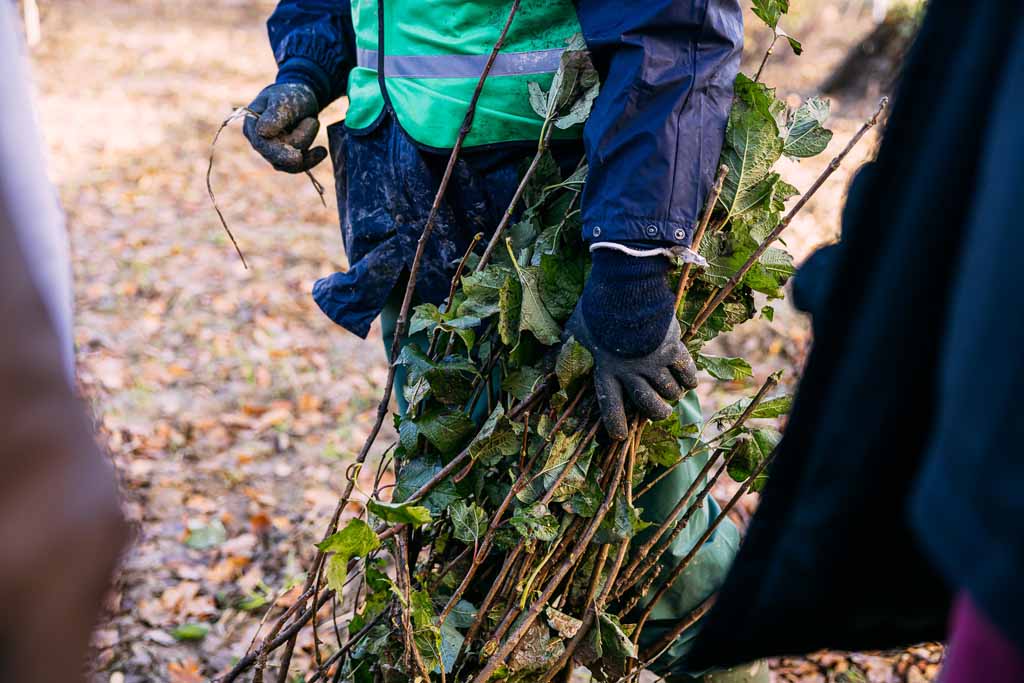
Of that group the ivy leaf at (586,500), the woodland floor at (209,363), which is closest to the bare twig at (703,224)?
the ivy leaf at (586,500)

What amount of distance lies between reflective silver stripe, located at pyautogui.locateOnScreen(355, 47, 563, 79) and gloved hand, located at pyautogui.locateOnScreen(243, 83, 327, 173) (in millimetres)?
443

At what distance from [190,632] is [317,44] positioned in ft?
6.37

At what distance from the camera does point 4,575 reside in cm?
66

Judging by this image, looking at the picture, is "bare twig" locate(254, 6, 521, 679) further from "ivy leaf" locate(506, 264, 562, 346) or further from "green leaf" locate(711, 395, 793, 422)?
"green leaf" locate(711, 395, 793, 422)

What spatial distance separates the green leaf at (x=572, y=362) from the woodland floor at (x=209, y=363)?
817 mm

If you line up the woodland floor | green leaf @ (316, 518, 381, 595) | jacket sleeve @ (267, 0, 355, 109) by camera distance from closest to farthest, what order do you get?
green leaf @ (316, 518, 381, 595)
jacket sleeve @ (267, 0, 355, 109)
the woodland floor

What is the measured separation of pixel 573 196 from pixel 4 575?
1.33 m

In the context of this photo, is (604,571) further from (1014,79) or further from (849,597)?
(1014,79)

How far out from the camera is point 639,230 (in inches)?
60.2

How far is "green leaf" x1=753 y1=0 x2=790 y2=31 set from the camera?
5.57ft

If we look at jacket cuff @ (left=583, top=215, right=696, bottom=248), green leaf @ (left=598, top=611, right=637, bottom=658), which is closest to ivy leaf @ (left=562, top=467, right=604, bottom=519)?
green leaf @ (left=598, top=611, right=637, bottom=658)

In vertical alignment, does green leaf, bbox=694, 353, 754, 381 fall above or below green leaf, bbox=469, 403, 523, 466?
above

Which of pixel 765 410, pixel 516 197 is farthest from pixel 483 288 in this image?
pixel 765 410

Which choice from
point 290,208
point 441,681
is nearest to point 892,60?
point 290,208
